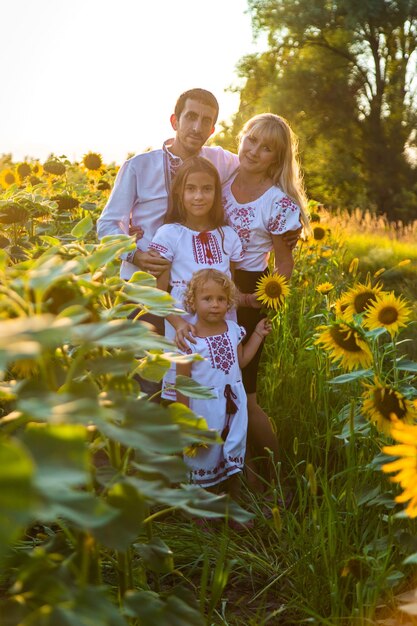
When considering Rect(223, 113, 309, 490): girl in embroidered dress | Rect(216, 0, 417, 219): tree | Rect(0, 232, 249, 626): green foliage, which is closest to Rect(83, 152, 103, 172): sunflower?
Rect(223, 113, 309, 490): girl in embroidered dress

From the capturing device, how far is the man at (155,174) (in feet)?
10.7

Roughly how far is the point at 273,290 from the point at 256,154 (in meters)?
0.57

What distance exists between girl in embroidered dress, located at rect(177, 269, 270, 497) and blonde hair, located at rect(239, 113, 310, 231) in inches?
22.0

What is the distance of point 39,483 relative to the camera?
65cm

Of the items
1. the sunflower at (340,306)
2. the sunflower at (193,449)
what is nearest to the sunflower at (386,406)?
the sunflower at (340,306)

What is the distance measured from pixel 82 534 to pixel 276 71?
901 inches

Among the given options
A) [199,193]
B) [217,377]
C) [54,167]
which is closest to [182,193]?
[199,193]

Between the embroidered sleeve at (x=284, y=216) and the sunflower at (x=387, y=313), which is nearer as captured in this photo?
the sunflower at (x=387, y=313)

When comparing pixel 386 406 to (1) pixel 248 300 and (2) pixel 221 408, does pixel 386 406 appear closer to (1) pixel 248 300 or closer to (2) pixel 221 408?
(2) pixel 221 408

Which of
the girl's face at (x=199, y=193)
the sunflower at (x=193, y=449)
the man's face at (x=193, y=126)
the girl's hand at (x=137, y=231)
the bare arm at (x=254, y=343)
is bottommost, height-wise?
the sunflower at (x=193, y=449)

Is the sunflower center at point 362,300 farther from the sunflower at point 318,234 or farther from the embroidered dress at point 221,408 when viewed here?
the sunflower at point 318,234

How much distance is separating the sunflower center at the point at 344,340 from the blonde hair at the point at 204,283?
74 centimetres

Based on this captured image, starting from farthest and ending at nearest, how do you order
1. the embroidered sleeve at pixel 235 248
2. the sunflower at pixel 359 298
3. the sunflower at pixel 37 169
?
the sunflower at pixel 37 169
the embroidered sleeve at pixel 235 248
the sunflower at pixel 359 298

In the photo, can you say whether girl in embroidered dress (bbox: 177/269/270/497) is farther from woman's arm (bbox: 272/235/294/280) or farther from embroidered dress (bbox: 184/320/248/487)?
woman's arm (bbox: 272/235/294/280)
